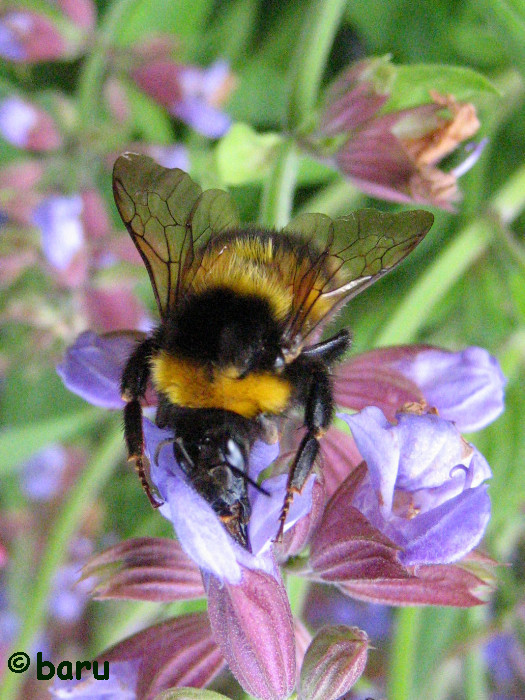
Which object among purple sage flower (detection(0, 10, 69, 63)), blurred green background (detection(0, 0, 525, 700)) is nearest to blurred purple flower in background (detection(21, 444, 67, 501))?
blurred green background (detection(0, 0, 525, 700))

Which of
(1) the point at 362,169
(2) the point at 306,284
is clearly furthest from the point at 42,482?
(2) the point at 306,284

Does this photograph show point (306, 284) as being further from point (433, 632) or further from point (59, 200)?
point (433, 632)

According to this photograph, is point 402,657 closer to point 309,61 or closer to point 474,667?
point 474,667

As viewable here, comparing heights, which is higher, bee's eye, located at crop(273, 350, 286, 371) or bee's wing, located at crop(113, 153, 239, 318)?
bee's wing, located at crop(113, 153, 239, 318)

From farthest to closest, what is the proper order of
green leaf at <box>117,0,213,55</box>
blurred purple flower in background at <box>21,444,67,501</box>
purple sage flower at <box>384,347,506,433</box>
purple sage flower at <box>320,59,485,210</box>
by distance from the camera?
1. blurred purple flower in background at <box>21,444,67,501</box>
2. green leaf at <box>117,0,213,55</box>
3. purple sage flower at <box>320,59,485,210</box>
4. purple sage flower at <box>384,347,506,433</box>

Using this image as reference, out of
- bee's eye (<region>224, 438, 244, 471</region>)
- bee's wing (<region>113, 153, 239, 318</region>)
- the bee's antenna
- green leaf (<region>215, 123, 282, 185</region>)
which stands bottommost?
the bee's antenna

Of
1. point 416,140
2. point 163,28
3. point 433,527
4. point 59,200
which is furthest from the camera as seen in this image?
point 163,28

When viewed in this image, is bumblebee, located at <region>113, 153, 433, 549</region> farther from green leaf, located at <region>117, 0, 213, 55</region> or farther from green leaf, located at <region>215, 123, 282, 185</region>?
green leaf, located at <region>117, 0, 213, 55</region>
